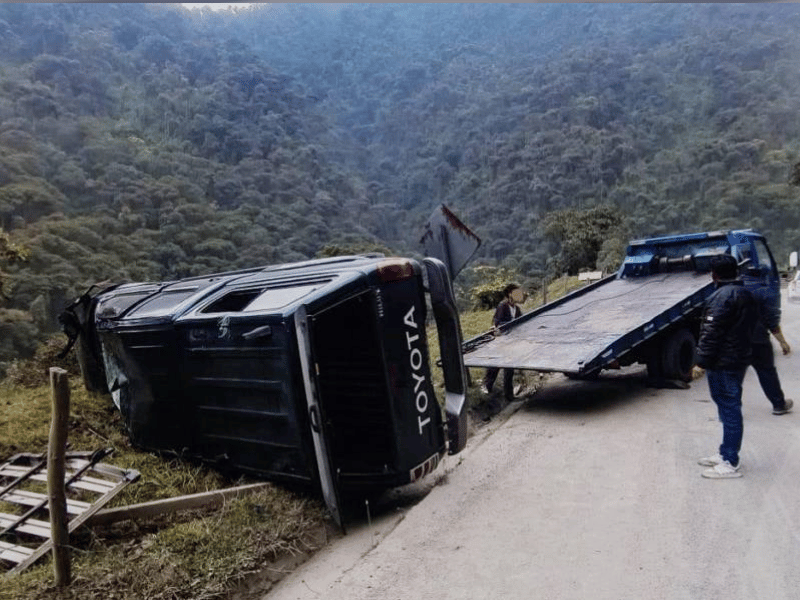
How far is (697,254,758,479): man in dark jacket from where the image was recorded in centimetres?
477

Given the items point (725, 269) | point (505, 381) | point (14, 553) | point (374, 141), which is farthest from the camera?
point (374, 141)

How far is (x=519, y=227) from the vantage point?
55719 mm

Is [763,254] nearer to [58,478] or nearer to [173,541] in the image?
[173,541]

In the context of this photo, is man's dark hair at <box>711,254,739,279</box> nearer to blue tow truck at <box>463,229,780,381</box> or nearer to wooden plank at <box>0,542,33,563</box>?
blue tow truck at <box>463,229,780,381</box>

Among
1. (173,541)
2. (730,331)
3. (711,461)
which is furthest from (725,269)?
(173,541)

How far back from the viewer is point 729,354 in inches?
188

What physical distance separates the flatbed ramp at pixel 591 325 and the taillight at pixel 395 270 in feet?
8.62

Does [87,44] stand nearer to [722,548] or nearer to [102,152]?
[102,152]

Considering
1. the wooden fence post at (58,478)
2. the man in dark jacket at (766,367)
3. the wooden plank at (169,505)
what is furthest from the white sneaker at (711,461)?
the wooden fence post at (58,478)

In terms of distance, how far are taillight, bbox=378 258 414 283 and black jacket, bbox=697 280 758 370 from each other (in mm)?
2298

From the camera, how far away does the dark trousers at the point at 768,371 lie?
5.80 meters

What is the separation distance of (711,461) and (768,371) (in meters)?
1.45

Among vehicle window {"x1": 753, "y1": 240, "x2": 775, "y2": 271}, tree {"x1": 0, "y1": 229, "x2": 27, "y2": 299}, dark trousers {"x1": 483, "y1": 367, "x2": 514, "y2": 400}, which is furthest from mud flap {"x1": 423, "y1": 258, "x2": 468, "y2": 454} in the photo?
tree {"x1": 0, "y1": 229, "x2": 27, "y2": 299}

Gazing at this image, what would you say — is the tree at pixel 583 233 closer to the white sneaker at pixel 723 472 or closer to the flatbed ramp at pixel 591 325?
the flatbed ramp at pixel 591 325
